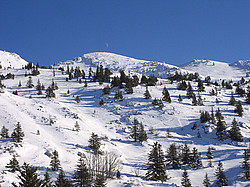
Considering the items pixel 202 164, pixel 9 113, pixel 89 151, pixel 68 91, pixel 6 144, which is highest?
pixel 68 91

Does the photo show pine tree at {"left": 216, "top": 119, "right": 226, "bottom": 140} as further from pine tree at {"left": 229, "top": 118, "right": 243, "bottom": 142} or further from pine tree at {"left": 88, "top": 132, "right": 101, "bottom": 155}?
pine tree at {"left": 88, "top": 132, "right": 101, "bottom": 155}

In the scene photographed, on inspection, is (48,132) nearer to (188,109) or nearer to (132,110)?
(132,110)

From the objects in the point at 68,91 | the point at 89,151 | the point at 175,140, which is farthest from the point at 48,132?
the point at 68,91

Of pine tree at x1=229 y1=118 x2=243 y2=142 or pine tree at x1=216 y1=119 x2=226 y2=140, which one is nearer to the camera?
pine tree at x1=229 y1=118 x2=243 y2=142

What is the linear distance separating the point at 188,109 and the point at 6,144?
63.0 meters

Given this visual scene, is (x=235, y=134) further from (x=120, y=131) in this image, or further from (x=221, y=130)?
(x=120, y=131)

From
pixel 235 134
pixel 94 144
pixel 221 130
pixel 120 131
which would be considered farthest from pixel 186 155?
pixel 120 131

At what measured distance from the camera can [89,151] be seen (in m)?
43.9

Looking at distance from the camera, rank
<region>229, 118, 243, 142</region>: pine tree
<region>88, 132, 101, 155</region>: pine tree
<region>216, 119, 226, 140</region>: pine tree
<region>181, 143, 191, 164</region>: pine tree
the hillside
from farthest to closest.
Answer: <region>216, 119, 226, 140</region>: pine tree < <region>229, 118, 243, 142</region>: pine tree < <region>88, 132, 101, 155</region>: pine tree < <region>181, 143, 191, 164</region>: pine tree < the hillside

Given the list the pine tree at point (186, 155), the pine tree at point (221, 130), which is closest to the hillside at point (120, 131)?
the pine tree at point (221, 130)

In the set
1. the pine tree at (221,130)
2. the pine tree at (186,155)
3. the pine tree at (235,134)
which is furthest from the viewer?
the pine tree at (221,130)

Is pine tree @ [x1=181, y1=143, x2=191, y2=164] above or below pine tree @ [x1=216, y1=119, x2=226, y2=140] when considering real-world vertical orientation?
below

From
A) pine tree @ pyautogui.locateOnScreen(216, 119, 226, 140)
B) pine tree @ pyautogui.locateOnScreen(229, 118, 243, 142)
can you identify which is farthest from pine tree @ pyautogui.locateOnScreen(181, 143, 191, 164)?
pine tree @ pyautogui.locateOnScreen(229, 118, 243, 142)

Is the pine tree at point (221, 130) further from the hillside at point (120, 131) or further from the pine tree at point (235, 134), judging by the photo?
the pine tree at point (235, 134)
